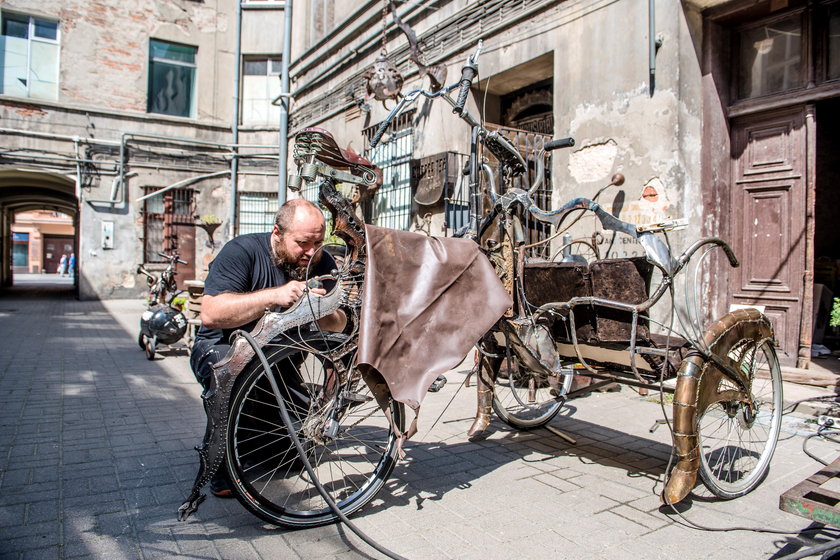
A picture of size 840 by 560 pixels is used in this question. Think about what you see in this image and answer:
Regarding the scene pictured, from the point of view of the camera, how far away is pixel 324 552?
7.96 feet

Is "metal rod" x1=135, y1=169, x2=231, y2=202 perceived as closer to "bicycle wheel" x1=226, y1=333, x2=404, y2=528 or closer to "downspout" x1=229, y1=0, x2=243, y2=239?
"downspout" x1=229, y1=0, x2=243, y2=239

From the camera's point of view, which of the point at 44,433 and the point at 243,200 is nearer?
the point at 44,433

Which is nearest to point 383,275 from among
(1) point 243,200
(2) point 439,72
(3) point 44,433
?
(3) point 44,433

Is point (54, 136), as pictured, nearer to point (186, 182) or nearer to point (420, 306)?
point (186, 182)

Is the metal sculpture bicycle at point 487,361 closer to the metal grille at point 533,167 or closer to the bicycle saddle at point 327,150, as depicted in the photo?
the bicycle saddle at point 327,150

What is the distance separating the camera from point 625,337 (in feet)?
10.2

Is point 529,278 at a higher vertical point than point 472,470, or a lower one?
higher

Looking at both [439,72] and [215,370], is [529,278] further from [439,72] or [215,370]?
[439,72]

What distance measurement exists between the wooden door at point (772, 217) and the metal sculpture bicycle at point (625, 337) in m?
2.26

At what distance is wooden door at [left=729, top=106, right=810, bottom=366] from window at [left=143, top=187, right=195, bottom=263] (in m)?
14.9

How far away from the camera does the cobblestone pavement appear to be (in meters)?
2.47

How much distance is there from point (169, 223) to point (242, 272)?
15.2 meters

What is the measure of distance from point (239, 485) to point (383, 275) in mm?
1128

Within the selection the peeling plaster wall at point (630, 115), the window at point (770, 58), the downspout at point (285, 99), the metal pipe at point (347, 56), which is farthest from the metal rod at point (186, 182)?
the window at point (770, 58)
